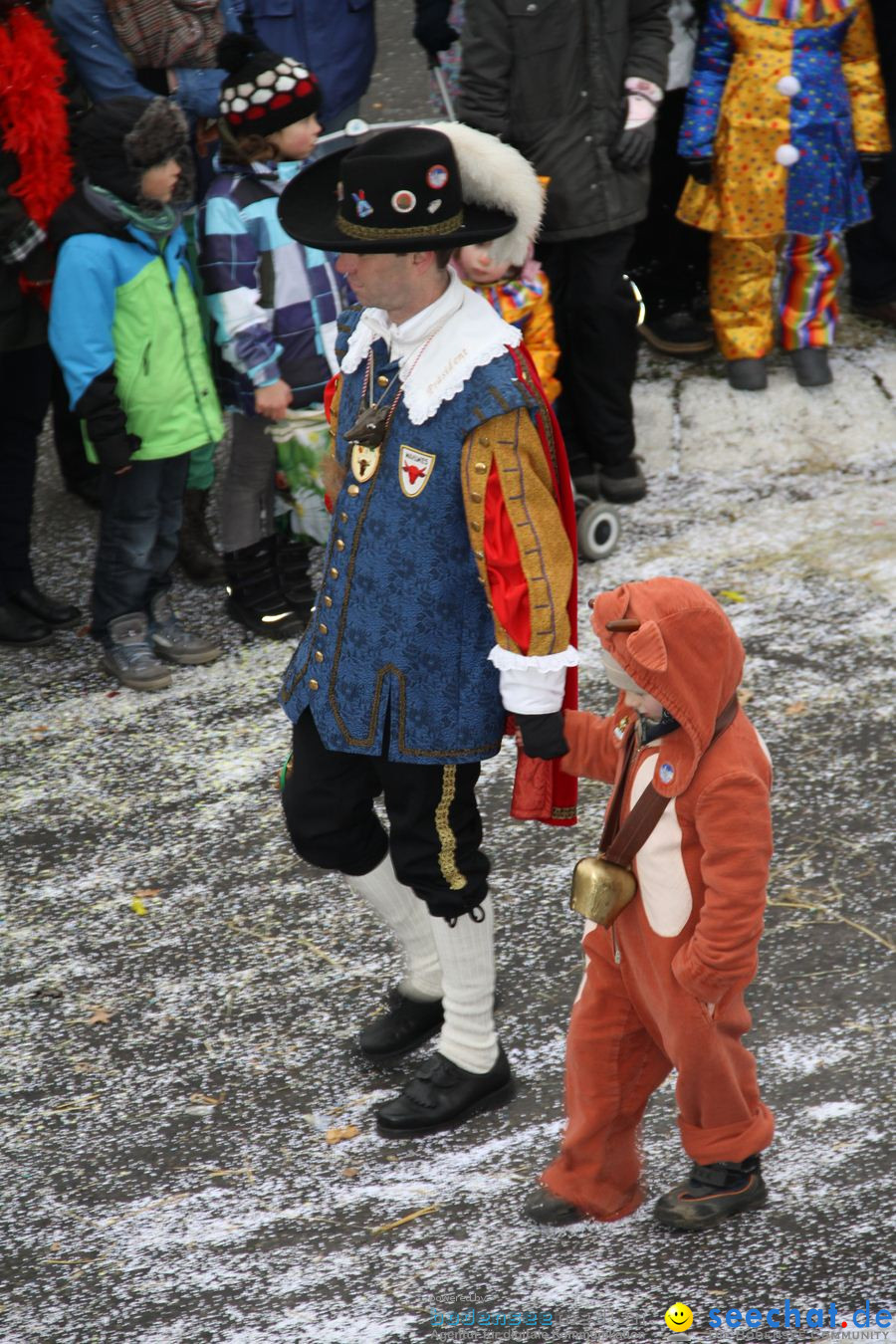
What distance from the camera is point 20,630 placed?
5.81m

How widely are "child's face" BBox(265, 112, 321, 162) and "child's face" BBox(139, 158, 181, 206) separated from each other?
0.37 meters

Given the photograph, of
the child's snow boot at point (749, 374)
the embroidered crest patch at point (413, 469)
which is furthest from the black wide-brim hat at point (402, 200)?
the child's snow boot at point (749, 374)

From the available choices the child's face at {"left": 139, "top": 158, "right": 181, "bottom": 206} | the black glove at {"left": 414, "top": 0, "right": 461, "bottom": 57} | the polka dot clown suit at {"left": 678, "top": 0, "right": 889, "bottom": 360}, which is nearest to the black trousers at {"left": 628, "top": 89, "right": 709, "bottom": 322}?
the polka dot clown suit at {"left": 678, "top": 0, "right": 889, "bottom": 360}

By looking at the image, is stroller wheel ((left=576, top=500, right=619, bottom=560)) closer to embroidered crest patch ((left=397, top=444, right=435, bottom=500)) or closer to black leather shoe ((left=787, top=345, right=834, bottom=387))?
black leather shoe ((left=787, top=345, right=834, bottom=387))

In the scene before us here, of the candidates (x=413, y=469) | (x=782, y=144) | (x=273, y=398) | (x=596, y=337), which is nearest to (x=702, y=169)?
(x=782, y=144)

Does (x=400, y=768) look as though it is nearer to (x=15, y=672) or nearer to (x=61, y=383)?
(x=15, y=672)

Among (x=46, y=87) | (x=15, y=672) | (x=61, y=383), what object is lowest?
(x=15, y=672)

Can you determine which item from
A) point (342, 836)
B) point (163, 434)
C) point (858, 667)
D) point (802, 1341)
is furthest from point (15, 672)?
point (802, 1341)

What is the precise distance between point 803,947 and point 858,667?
1.46m

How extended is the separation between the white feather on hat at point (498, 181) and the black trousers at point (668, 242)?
13.2 ft

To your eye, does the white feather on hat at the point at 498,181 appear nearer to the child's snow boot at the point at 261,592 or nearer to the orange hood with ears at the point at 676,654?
the orange hood with ears at the point at 676,654

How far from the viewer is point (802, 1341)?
3.02 metres

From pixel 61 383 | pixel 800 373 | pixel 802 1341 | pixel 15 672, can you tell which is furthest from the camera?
pixel 800 373

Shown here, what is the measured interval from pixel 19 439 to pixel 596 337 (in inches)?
85.8
